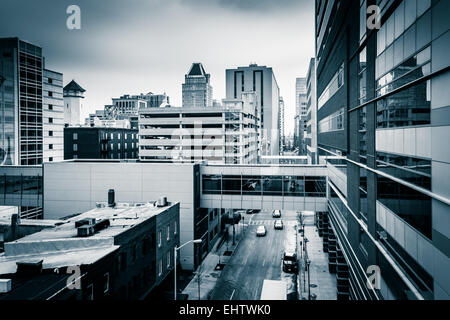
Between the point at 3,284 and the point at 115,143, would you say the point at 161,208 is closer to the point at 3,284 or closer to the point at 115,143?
the point at 3,284

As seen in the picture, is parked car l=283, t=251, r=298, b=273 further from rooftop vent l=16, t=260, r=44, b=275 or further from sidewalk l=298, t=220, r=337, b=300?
rooftop vent l=16, t=260, r=44, b=275

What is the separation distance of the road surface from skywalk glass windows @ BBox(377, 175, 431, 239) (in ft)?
58.0

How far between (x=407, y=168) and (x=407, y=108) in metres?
1.94

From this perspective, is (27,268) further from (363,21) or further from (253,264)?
(253,264)

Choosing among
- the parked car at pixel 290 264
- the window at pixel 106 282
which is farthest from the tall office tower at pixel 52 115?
the window at pixel 106 282

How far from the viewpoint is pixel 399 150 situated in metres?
11.4

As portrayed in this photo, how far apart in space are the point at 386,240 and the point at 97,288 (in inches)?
551

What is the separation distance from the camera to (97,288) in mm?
Answer: 16891

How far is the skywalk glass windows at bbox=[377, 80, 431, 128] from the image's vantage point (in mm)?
9094

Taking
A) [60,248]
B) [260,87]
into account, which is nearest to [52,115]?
[60,248]

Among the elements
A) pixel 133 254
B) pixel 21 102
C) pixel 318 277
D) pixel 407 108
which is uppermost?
pixel 21 102

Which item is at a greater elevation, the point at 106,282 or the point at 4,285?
the point at 4,285

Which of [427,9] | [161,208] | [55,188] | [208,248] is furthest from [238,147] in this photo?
[427,9]

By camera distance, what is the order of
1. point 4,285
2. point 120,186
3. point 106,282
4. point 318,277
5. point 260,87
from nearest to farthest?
1. point 4,285
2. point 106,282
3. point 318,277
4. point 120,186
5. point 260,87
